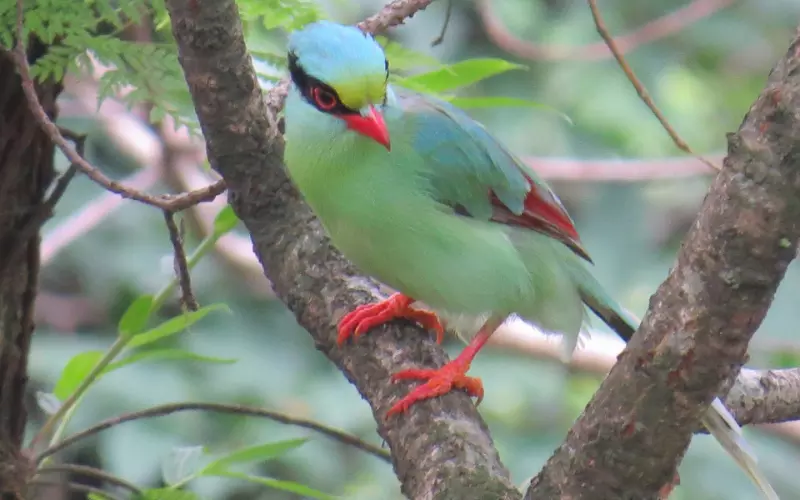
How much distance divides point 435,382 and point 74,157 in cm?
56

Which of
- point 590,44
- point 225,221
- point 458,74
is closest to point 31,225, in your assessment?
point 225,221

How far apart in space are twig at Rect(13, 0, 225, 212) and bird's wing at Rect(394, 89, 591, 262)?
37cm

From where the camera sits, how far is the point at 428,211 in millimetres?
1625

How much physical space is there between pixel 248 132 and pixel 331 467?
1.95 metres

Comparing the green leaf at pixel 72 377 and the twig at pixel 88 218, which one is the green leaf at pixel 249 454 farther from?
the twig at pixel 88 218

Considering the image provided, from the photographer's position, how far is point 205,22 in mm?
1187

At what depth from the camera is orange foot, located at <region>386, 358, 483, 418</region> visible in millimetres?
1365

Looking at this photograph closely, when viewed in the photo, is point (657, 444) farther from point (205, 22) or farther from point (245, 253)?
point (245, 253)

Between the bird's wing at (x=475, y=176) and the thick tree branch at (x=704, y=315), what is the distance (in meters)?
0.71

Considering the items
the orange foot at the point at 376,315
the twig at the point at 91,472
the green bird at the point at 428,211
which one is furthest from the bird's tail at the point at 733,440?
the twig at the point at 91,472

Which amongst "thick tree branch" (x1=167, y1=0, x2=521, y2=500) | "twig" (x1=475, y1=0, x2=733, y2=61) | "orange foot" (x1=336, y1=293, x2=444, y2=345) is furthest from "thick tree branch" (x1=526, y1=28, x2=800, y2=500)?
"twig" (x1=475, y1=0, x2=733, y2=61)

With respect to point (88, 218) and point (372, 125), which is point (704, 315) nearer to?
point (372, 125)

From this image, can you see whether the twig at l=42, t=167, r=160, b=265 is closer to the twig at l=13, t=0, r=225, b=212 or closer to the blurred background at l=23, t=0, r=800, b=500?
the blurred background at l=23, t=0, r=800, b=500

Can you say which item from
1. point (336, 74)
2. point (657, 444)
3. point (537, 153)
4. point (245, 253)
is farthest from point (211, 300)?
point (657, 444)
